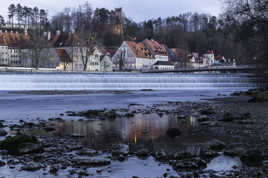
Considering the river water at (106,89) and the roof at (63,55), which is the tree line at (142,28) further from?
the river water at (106,89)

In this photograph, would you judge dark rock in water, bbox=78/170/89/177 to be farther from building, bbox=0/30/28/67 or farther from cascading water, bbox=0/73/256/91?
building, bbox=0/30/28/67

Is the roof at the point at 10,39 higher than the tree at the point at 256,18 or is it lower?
higher

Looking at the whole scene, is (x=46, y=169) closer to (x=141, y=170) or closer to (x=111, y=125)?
(x=141, y=170)

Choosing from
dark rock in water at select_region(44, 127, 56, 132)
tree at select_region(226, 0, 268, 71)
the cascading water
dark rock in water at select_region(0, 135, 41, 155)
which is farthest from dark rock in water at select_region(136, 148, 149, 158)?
the cascading water

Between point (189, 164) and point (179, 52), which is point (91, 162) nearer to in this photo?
point (189, 164)

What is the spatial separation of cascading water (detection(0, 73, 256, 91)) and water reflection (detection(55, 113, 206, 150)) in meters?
34.2

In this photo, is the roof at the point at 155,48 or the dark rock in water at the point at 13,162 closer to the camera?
the dark rock in water at the point at 13,162

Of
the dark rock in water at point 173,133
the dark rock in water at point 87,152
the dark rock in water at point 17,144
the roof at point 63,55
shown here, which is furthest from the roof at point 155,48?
the dark rock in water at point 87,152

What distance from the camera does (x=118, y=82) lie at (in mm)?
54781

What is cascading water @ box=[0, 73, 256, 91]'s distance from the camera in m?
50.8

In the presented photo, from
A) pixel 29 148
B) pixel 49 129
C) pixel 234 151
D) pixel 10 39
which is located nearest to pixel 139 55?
pixel 10 39

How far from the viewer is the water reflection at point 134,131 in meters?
11.9

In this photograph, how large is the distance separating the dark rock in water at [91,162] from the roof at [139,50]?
347 ft

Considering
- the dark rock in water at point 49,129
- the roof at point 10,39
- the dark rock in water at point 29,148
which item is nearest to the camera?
the dark rock in water at point 29,148
